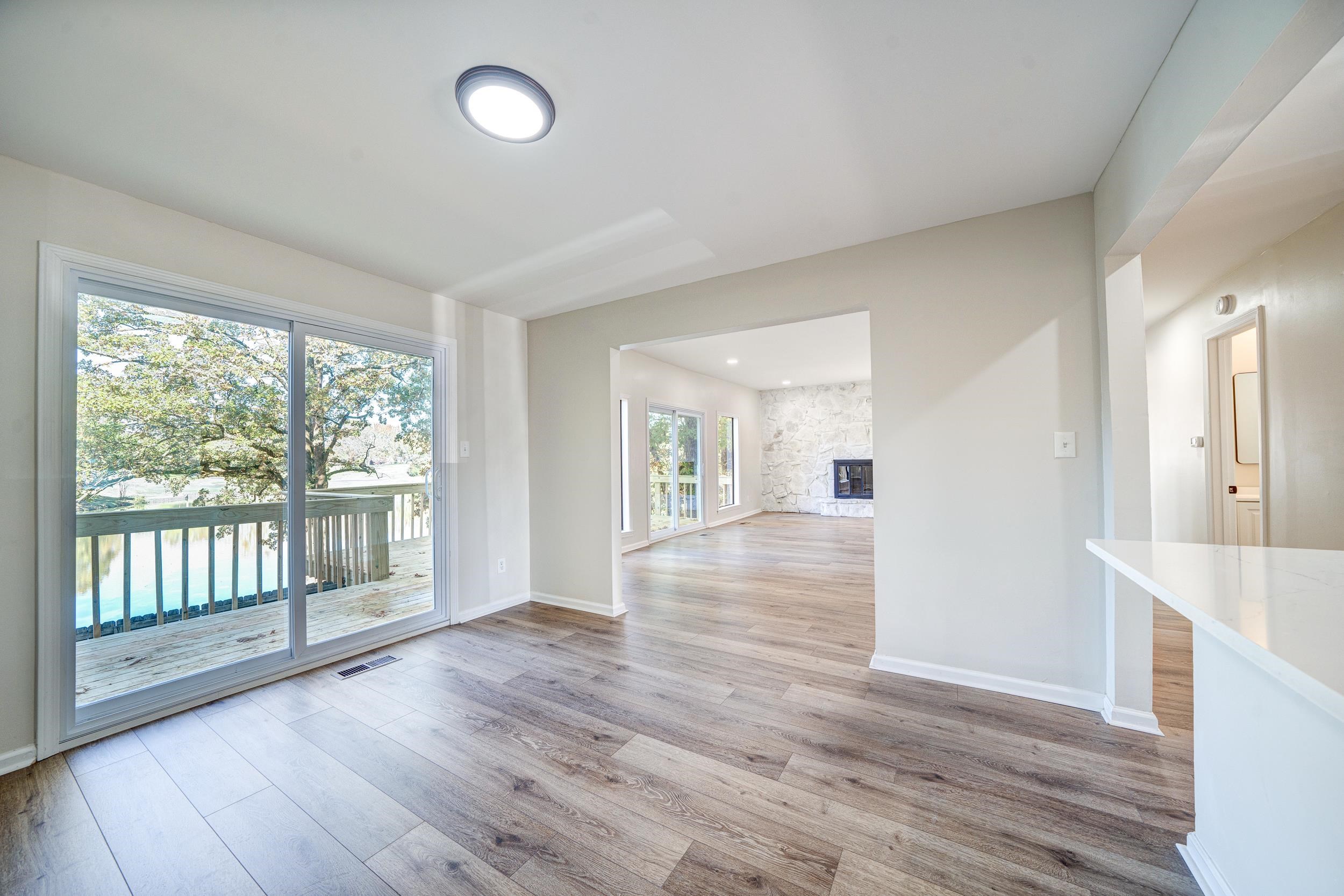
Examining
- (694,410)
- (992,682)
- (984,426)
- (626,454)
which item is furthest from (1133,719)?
(694,410)

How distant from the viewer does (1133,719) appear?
2080 millimetres

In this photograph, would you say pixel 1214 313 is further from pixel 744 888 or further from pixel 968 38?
pixel 744 888

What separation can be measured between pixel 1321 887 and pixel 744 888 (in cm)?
116

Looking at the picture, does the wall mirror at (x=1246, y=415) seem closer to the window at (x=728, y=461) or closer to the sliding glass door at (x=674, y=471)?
the sliding glass door at (x=674, y=471)

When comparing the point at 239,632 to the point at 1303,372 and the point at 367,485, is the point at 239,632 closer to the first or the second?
the point at 367,485

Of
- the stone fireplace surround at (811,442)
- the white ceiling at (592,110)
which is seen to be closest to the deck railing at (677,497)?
the stone fireplace surround at (811,442)

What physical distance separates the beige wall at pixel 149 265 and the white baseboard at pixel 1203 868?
3719 mm

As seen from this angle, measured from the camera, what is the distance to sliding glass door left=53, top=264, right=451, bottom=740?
7.07 feet

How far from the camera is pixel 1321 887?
2.97 feet

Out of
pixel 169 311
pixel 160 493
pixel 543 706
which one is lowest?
pixel 543 706

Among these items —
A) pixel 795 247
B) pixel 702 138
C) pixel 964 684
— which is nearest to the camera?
pixel 702 138

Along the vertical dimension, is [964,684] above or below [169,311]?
below

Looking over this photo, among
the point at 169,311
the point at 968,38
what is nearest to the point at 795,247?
the point at 968,38

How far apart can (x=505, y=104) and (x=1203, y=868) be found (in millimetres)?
3027
